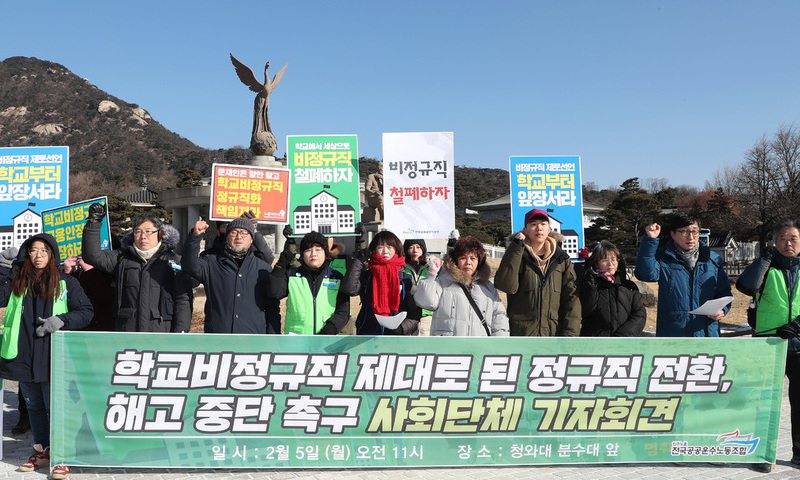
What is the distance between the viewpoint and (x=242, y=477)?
3818 mm

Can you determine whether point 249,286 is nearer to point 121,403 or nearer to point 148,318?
point 148,318

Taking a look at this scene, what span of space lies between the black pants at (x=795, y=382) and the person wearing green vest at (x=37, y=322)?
16.9ft

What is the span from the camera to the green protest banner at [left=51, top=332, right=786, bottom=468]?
3738 millimetres

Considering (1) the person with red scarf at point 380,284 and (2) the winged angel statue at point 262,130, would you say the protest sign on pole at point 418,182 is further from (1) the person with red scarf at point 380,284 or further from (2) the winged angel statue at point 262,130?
(2) the winged angel statue at point 262,130

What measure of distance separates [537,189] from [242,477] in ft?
15.7

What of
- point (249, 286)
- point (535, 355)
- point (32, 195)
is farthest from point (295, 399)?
point (32, 195)

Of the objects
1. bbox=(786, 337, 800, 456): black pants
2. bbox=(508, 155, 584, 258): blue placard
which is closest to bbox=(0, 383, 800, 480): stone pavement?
bbox=(786, 337, 800, 456): black pants

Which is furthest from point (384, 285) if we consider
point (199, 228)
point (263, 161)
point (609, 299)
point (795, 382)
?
point (263, 161)

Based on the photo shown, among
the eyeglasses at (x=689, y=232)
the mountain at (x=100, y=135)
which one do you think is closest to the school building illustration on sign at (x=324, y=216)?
the eyeglasses at (x=689, y=232)

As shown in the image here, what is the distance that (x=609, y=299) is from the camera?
4.43 metres

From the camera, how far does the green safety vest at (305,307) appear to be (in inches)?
169

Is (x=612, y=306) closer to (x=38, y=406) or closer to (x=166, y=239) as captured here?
(x=166, y=239)

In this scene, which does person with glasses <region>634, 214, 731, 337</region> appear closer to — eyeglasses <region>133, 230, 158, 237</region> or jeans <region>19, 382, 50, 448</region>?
eyeglasses <region>133, 230, 158, 237</region>

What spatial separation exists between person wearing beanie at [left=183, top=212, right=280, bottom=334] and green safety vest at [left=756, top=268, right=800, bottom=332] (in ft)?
12.3
